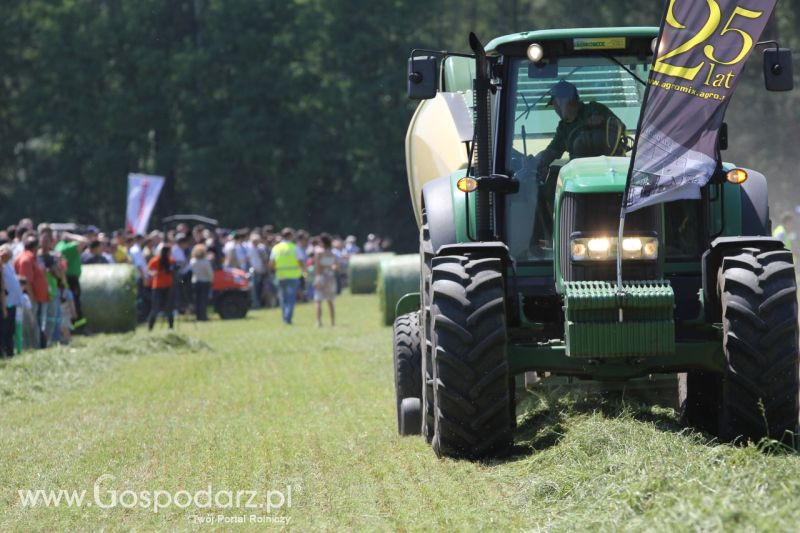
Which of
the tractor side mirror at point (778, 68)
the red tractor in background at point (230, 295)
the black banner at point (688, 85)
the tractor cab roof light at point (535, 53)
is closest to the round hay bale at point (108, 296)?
the red tractor in background at point (230, 295)

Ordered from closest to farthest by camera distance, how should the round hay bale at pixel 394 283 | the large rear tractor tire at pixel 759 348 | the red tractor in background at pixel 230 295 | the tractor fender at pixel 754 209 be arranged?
the large rear tractor tire at pixel 759 348
the tractor fender at pixel 754 209
the round hay bale at pixel 394 283
the red tractor in background at pixel 230 295

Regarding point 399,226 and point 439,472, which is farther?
point 399,226

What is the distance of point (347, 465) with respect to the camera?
949cm

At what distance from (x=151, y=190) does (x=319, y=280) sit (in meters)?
8.18

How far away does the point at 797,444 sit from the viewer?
8.80 metres

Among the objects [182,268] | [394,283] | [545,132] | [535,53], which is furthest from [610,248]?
[182,268]

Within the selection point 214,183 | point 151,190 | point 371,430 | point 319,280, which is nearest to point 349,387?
point 371,430

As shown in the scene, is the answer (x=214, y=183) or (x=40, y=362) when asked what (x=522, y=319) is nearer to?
(x=40, y=362)

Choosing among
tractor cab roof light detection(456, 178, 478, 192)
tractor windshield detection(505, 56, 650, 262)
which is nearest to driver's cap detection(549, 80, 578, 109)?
tractor windshield detection(505, 56, 650, 262)

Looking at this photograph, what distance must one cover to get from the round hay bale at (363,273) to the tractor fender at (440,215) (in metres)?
30.1

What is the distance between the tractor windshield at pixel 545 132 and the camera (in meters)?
9.72

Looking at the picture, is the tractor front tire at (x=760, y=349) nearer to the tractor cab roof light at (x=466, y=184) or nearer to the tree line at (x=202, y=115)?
the tractor cab roof light at (x=466, y=184)

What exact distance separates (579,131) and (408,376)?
2596mm

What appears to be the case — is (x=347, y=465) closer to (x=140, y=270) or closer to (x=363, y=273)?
Result: (x=140, y=270)
